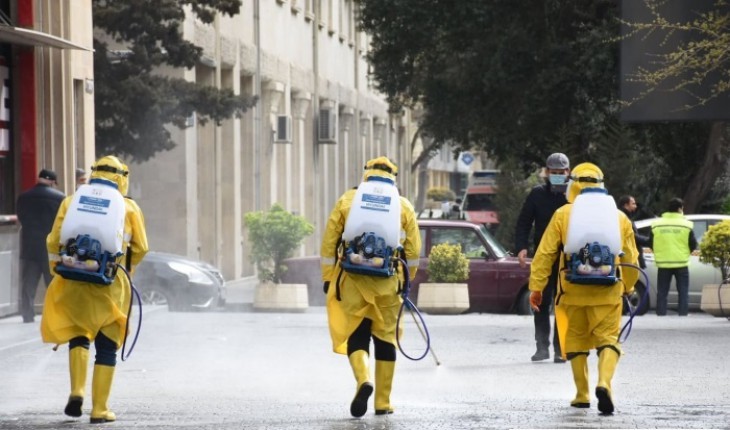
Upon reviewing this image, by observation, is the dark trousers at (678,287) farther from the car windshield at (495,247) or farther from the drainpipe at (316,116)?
the drainpipe at (316,116)

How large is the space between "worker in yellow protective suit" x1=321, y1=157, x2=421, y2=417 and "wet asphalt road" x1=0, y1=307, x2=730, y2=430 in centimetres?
34

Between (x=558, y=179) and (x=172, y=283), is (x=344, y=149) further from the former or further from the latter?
(x=558, y=179)

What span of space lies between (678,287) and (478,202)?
22.8 meters

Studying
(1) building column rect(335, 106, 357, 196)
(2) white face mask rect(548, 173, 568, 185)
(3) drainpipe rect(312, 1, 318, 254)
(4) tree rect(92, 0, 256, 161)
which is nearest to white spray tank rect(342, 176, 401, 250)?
(2) white face mask rect(548, 173, 568, 185)

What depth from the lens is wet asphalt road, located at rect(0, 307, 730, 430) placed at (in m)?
10.0

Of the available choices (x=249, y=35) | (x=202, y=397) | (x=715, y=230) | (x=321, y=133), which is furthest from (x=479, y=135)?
(x=202, y=397)

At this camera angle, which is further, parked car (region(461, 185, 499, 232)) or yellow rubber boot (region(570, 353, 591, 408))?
parked car (region(461, 185, 499, 232))

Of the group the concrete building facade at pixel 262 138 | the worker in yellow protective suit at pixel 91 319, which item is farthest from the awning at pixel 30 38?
the concrete building facade at pixel 262 138

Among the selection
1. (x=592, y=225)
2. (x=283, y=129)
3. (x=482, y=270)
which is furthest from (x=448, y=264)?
(x=283, y=129)

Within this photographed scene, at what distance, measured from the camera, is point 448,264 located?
22109 millimetres

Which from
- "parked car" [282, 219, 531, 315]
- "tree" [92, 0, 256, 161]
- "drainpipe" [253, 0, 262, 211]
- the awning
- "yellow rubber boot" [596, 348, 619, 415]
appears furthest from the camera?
"drainpipe" [253, 0, 262, 211]

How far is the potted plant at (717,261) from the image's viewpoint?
21.8m

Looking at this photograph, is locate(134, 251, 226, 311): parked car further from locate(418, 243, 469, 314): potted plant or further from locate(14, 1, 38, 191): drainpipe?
locate(14, 1, 38, 191): drainpipe

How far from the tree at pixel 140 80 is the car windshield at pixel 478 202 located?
18851 mm
